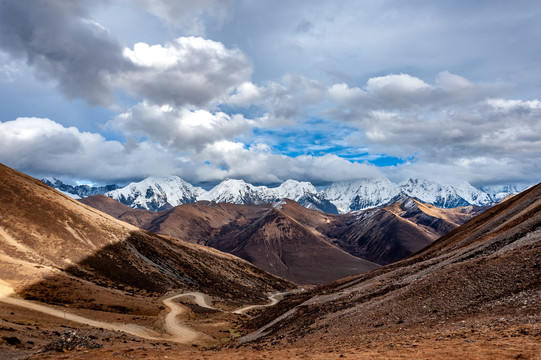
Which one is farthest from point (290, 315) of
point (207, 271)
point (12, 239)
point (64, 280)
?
point (207, 271)

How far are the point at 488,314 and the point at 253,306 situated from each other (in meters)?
90.6

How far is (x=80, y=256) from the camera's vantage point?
284 ft

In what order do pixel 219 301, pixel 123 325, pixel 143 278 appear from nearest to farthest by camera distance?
1. pixel 123 325
2. pixel 143 278
3. pixel 219 301

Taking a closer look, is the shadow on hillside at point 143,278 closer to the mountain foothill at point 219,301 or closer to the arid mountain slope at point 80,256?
the arid mountain slope at point 80,256

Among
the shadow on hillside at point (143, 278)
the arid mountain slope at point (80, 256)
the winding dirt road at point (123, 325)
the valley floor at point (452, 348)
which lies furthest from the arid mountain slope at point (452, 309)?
the arid mountain slope at point (80, 256)

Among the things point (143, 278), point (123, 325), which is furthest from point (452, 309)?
point (143, 278)

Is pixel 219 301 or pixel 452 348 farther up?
pixel 452 348

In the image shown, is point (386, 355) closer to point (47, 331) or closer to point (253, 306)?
point (47, 331)

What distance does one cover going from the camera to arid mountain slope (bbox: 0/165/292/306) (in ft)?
228

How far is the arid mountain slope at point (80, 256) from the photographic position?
6950 centimetres

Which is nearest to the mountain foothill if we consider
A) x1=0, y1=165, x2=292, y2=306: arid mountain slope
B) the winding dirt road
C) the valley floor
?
the valley floor

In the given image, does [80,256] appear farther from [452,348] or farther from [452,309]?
[452,348]

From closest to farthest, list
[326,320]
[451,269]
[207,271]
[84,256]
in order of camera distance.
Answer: [451,269] < [326,320] < [84,256] < [207,271]

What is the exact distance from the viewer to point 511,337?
19.6 metres
